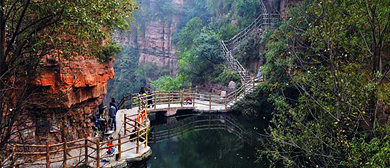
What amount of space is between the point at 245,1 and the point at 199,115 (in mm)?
12328

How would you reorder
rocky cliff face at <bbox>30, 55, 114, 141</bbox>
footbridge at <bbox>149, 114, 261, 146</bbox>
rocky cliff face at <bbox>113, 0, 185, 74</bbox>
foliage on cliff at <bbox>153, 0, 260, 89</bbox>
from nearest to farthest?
rocky cliff face at <bbox>30, 55, 114, 141</bbox> → footbridge at <bbox>149, 114, 261, 146</bbox> → foliage on cliff at <bbox>153, 0, 260, 89</bbox> → rocky cliff face at <bbox>113, 0, 185, 74</bbox>

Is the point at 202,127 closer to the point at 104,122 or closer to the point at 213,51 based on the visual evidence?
the point at 104,122

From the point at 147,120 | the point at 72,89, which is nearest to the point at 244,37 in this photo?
the point at 147,120

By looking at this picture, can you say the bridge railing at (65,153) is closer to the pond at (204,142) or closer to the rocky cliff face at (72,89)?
the rocky cliff face at (72,89)

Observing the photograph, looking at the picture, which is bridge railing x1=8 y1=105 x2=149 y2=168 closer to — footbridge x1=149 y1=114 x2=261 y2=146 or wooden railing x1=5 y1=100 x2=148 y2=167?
wooden railing x1=5 y1=100 x2=148 y2=167

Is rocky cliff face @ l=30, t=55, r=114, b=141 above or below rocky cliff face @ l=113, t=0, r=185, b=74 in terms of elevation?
below

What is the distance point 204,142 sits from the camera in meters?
15.9

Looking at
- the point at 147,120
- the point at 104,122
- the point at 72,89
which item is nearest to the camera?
the point at 72,89

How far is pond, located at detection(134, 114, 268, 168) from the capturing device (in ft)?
43.2

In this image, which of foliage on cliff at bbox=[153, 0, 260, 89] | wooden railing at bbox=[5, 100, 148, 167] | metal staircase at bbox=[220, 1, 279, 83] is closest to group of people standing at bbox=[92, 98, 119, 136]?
wooden railing at bbox=[5, 100, 148, 167]

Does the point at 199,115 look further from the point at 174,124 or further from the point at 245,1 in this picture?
the point at 245,1

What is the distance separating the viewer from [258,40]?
24188mm

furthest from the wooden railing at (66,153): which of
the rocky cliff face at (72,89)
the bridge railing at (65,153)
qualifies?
the rocky cliff face at (72,89)

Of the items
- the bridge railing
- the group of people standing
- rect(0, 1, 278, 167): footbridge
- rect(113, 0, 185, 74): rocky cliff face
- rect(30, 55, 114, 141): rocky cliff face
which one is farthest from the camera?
rect(113, 0, 185, 74): rocky cliff face
